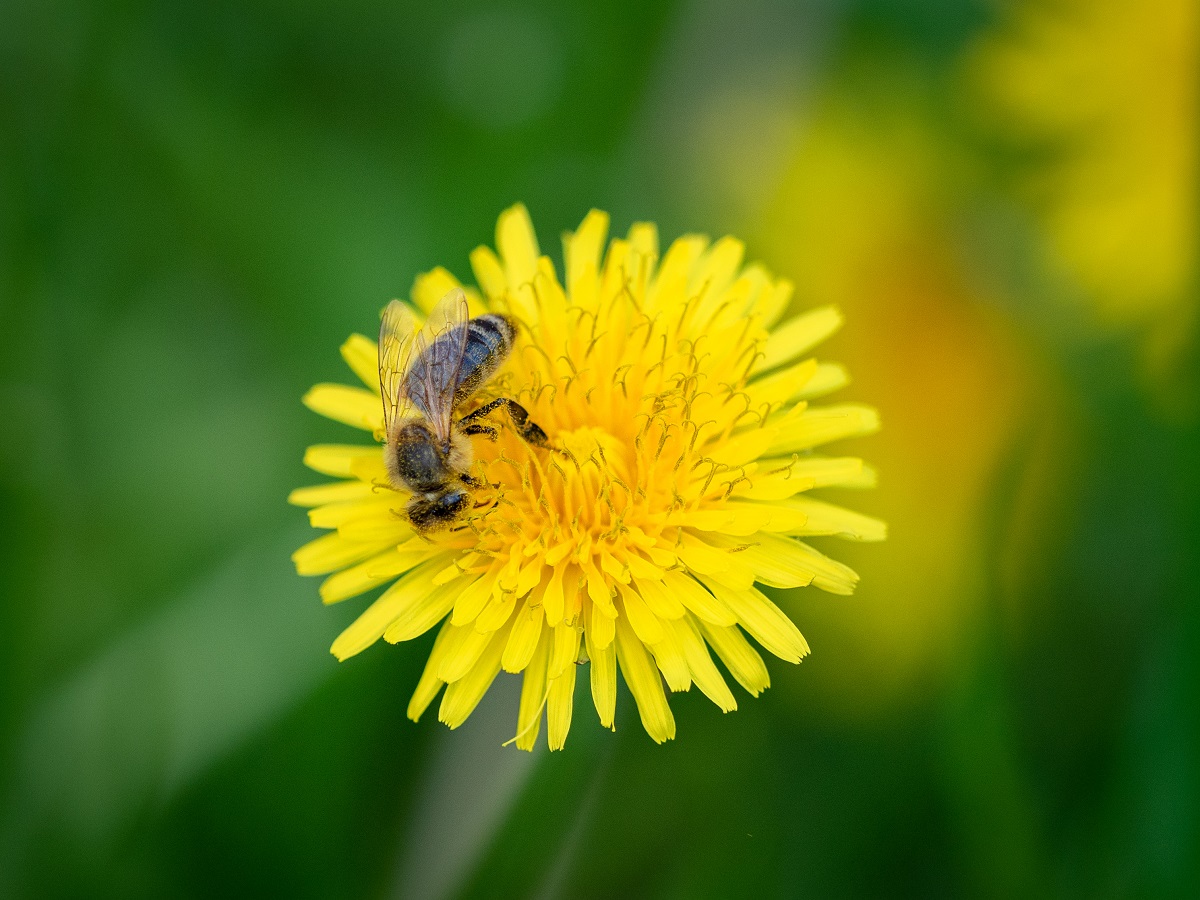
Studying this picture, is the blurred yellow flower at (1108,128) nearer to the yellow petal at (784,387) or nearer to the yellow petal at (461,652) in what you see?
the yellow petal at (784,387)

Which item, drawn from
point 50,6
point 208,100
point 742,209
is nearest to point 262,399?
point 208,100

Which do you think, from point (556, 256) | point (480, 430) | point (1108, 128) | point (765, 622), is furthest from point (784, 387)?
point (1108, 128)

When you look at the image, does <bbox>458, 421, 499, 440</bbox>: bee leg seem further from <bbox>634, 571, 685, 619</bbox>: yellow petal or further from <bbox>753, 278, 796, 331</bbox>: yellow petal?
<bbox>753, 278, 796, 331</bbox>: yellow petal

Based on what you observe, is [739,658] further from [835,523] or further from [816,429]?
[816,429]

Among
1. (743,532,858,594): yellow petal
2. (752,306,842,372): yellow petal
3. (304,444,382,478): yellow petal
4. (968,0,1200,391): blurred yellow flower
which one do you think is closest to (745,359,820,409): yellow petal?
(752,306,842,372): yellow petal

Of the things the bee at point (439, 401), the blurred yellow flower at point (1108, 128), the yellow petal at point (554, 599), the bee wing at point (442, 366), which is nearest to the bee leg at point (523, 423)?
the bee at point (439, 401)

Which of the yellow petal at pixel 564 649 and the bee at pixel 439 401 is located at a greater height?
the bee at pixel 439 401

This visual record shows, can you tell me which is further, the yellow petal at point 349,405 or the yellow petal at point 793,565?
the yellow petal at point 349,405
